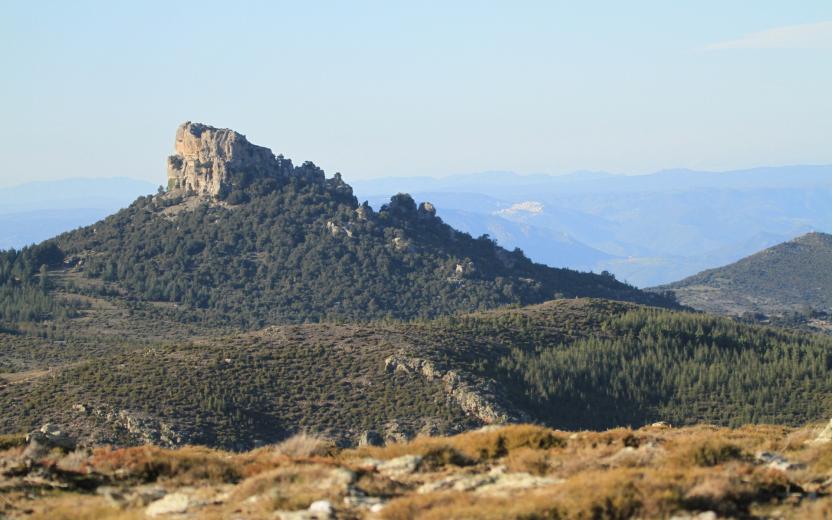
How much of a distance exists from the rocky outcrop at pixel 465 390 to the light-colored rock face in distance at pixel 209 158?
72527 millimetres

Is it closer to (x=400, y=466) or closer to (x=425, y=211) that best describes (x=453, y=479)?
(x=400, y=466)

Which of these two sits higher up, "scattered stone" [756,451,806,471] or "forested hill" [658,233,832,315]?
"scattered stone" [756,451,806,471]

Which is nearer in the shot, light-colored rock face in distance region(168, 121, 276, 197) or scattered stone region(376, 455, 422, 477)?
scattered stone region(376, 455, 422, 477)

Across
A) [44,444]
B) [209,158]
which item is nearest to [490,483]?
[44,444]

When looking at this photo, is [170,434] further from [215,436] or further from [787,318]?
[787,318]

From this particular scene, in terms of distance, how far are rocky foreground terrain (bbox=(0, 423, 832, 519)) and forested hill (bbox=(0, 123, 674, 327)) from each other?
91.1m

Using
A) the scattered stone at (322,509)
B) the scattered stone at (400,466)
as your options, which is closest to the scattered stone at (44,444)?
the scattered stone at (400,466)

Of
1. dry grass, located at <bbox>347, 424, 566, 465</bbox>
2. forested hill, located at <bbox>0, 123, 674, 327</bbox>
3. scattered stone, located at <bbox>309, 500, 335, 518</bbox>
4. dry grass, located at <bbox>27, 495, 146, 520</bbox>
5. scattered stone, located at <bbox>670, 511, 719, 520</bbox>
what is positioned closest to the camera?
scattered stone, located at <bbox>670, 511, 719, 520</bbox>

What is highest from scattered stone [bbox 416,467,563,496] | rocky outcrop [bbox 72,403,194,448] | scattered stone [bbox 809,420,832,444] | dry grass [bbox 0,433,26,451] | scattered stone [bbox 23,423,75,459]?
scattered stone [bbox 23,423,75,459]

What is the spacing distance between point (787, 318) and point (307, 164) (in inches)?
2520

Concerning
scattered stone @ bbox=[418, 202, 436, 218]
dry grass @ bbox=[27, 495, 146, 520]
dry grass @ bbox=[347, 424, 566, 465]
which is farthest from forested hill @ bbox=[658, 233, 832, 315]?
dry grass @ bbox=[27, 495, 146, 520]

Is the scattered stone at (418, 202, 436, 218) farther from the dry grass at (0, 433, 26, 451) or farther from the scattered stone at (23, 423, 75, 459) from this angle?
the scattered stone at (23, 423, 75, 459)

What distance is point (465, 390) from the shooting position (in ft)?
198

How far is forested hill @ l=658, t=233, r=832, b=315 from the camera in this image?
155 m
